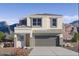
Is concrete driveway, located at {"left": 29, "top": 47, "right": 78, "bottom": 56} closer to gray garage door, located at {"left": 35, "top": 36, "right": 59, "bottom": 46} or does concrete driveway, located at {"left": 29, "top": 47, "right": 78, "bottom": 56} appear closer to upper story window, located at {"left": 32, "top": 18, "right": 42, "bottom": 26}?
gray garage door, located at {"left": 35, "top": 36, "right": 59, "bottom": 46}

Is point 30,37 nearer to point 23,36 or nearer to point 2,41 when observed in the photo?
point 23,36

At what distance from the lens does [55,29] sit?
16.7 meters

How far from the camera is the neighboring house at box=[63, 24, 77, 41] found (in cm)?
1642

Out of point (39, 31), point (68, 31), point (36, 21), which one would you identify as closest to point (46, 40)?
point (39, 31)

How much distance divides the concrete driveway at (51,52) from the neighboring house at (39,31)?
0.98ft

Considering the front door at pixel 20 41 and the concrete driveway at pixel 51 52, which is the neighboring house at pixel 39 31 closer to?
the front door at pixel 20 41

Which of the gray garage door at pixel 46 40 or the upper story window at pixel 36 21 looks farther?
the upper story window at pixel 36 21

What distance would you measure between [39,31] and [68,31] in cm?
145

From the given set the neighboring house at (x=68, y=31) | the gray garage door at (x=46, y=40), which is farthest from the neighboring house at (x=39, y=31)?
the neighboring house at (x=68, y=31)

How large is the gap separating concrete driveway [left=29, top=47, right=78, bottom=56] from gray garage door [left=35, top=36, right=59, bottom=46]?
0.24 metres

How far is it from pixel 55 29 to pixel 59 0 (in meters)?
2.84

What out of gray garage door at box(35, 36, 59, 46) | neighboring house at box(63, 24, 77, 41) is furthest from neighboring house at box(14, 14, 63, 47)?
neighboring house at box(63, 24, 77, 41)

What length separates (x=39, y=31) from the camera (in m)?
16.7

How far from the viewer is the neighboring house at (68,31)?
16.4 m
